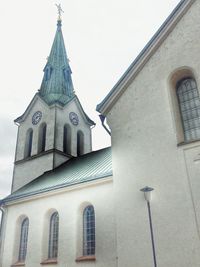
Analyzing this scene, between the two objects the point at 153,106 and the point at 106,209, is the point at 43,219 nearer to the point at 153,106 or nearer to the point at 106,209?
the point at 106,209

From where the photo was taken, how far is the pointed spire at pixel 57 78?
25.4m

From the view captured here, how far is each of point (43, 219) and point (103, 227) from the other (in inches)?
181

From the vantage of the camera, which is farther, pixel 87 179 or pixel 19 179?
pixel 19 179

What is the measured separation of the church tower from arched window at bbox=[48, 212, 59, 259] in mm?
5832

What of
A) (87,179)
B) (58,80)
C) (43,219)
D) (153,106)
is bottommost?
(43,219)

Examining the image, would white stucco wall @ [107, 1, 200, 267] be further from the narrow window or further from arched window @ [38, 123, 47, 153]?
the narrow window

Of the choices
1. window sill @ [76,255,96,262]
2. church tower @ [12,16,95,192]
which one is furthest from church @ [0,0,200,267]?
church tower @ [12,16,95,192]

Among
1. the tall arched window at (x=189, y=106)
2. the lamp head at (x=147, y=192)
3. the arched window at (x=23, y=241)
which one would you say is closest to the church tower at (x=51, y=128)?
the arched window at (x=23, y=241)

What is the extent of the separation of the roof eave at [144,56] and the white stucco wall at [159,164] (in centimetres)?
19

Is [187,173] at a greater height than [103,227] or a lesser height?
greater

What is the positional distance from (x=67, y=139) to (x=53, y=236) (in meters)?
10.5

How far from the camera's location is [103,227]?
11812mm

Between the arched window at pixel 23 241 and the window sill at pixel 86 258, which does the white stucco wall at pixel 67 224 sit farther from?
the arched window at pixel 23 241

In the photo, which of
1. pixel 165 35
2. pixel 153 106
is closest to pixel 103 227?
pixel 153 106
